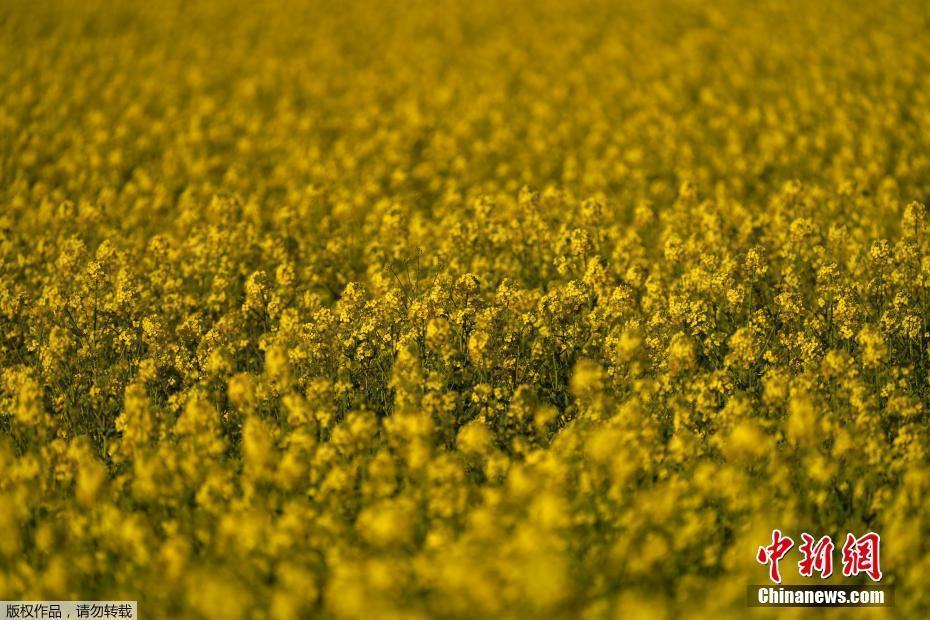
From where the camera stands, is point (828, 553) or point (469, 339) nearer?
point (828, 553)

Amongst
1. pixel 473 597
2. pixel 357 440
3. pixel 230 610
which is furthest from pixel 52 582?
pixel 473 597

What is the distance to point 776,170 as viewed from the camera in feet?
33.5

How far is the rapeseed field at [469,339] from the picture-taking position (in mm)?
4422

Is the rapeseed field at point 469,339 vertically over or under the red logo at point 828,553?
over

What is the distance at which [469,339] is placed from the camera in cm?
583

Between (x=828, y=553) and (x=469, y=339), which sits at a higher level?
(x=469, y=339)

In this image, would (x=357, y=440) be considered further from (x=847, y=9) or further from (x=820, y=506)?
(x=847, y=9)

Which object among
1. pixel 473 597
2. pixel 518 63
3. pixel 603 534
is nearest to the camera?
pixel 473 597

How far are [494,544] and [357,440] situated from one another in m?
1.20

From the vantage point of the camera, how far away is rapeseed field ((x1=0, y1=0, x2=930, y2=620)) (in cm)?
442

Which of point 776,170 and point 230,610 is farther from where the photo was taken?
point 776,170

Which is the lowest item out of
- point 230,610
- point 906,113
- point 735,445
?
point 230,610

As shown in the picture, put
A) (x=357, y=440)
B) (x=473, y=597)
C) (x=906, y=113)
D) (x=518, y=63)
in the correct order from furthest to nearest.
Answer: (x=518, y=63), (x=906, y=113), (x=357, y=440), (x=473, y=597)

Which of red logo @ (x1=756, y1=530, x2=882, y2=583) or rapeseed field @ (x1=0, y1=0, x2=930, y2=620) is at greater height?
rapeseed field @ (x1=0, y1=0, x2=930, y2=620)
